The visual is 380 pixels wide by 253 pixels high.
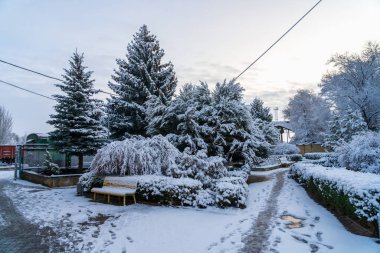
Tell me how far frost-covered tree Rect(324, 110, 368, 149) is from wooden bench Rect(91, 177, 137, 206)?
2109cm

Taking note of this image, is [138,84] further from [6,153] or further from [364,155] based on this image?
[6,153]

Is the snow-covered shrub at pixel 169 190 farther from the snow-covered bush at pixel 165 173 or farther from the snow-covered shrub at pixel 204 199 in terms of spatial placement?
the snow-covered shrub at pixel 204 199

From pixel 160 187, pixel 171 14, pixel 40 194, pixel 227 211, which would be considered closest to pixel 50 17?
pixel 171 14

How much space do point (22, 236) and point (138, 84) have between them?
14.3 m

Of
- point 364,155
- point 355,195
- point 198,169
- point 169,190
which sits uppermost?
point 364,155

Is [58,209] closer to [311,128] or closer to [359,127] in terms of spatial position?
[359,127]

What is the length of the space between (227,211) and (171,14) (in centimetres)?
899

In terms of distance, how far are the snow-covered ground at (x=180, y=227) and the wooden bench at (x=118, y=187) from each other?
426mm

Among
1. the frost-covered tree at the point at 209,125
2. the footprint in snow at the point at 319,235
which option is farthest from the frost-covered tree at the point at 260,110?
the footprint in snow at the point at 319,235

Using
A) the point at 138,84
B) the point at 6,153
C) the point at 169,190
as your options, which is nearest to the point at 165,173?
the point at 169,190

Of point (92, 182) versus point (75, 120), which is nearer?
point (92, 182)

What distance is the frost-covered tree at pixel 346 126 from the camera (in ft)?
86.7

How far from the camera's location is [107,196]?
10.1 metres

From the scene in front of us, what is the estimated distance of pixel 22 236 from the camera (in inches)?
231
